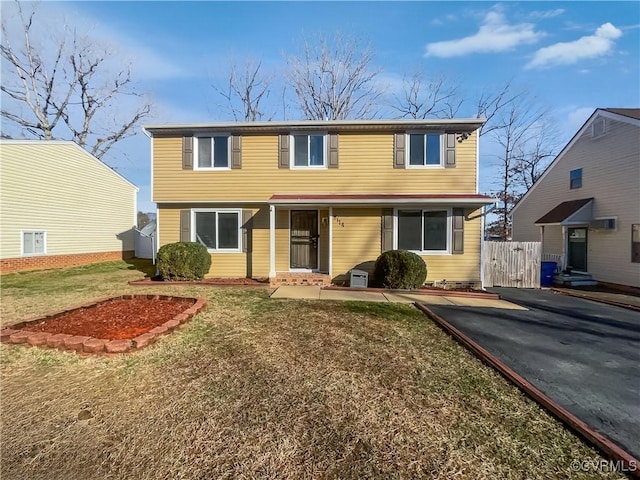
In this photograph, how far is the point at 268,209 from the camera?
9719mm

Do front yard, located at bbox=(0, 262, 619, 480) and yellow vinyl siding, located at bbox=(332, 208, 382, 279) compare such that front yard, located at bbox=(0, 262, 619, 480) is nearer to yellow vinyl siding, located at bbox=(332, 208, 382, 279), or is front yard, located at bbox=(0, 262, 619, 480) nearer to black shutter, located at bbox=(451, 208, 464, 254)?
yellow vinyl siding, located at bbox=(332, 208, 382, 279)

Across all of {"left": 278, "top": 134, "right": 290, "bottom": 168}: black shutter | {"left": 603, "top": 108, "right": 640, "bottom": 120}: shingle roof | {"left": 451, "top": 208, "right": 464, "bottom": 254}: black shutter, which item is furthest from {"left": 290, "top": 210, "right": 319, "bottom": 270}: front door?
{"left": 603, "top": 108, "right": 640, "bottom": 120}: shingle roof

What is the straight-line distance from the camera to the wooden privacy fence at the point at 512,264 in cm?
1028

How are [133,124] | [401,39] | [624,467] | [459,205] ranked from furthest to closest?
[133,124], [401,39], [459,205], [624,467]

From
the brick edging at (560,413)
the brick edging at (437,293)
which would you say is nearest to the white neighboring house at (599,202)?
the brick edging at (437,293)

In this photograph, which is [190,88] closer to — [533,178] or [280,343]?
[280,343]

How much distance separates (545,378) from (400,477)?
2611 mm

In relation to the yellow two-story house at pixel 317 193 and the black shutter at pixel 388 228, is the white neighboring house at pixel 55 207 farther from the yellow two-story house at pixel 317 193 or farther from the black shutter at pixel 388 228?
the black shutter at pixel 388 228

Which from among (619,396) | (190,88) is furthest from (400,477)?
(190,88)

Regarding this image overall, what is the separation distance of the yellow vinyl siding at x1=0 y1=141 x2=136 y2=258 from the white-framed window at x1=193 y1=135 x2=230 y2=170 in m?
7.18

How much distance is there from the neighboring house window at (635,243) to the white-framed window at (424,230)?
698cm

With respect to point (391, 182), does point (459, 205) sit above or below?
below

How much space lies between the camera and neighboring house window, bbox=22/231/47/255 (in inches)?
441

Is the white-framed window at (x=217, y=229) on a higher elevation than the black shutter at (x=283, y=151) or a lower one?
lower
